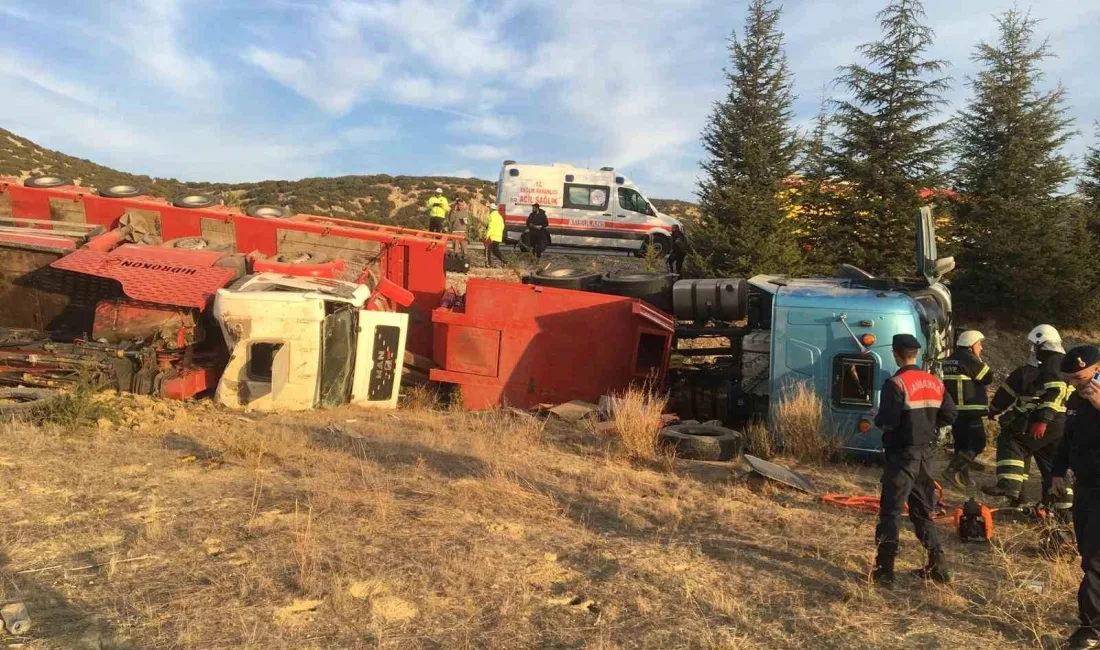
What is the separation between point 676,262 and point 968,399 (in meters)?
12.2

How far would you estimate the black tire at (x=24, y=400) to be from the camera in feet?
21.5

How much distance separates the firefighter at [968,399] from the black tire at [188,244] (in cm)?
864

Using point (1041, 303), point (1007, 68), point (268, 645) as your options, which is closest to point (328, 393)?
point (268, 645)

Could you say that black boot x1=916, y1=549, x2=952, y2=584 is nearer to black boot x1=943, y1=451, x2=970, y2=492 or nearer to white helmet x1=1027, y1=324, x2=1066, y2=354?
white helmet x1=1027, y1=324, x2=1066, y2=354

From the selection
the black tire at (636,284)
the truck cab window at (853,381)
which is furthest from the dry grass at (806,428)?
the black tire at (636,284)

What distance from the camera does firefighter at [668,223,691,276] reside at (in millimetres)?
18531

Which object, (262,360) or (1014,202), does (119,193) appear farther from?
(1014,202)

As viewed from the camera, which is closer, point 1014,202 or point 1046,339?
point 1046,339

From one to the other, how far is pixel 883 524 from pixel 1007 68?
18261mm

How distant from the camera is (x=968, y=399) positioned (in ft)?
23.1

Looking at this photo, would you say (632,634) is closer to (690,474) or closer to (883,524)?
(883,524)

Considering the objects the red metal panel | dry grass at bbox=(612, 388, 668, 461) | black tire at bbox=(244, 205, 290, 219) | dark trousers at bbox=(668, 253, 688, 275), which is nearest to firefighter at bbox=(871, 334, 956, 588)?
dry grass at bbox=(612, 388, 668, 461)

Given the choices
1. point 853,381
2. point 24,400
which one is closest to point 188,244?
point 24,400

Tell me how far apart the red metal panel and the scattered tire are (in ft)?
12.5
